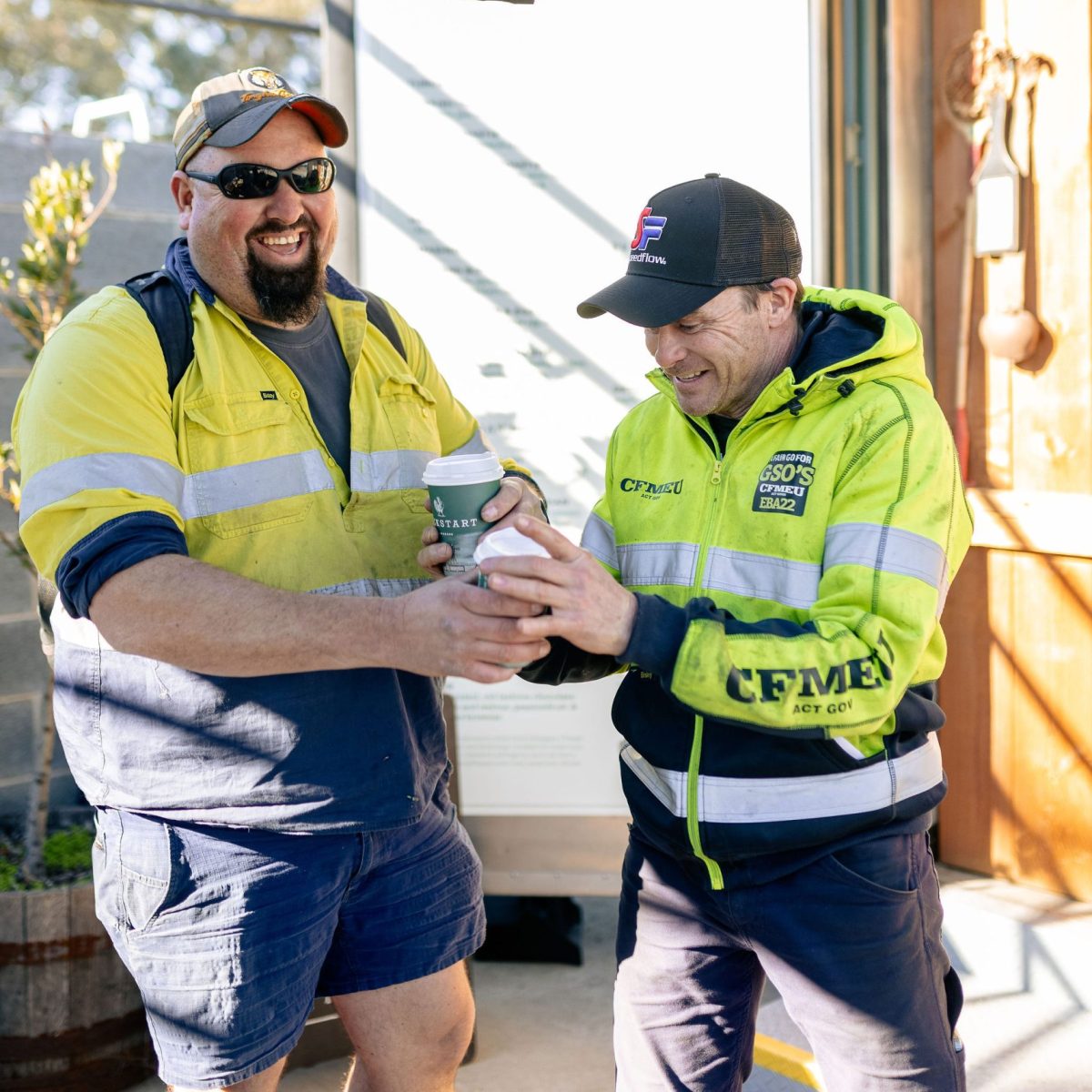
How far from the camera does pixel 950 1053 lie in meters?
1.83

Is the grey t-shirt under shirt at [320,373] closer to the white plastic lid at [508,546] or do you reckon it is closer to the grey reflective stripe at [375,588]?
the grey reflective stripe at [375,588]

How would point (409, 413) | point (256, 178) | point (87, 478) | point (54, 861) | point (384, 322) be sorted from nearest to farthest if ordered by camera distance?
point (87, 478) → point (256, 178) → point (409, 413) → point (384, 322) → point (54, 861)

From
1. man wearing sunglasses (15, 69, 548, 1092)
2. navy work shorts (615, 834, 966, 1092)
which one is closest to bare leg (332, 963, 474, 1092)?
man wearing sunglasses (15, 69, 548, 1092)

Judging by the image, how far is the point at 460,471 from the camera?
185cm

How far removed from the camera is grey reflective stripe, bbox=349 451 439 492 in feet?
6.82

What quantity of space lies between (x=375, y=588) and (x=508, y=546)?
38 centimetres

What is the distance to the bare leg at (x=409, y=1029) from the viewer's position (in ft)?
6.97

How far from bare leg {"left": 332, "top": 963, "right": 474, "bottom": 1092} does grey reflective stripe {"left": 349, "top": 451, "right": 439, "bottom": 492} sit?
0.86 metres

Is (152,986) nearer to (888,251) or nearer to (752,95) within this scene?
(752,95)

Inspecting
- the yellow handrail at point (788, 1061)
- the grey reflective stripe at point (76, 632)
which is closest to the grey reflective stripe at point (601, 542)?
the grey reflective stripe at point (76, 632)

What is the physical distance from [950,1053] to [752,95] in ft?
8.13

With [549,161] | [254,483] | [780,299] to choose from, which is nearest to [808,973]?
[780,299]

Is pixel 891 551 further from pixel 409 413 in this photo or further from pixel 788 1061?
pixel 788 1061

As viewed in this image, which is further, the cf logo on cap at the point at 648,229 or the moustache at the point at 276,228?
the moustache at the point at 276,228
